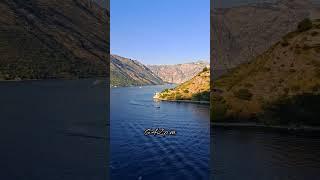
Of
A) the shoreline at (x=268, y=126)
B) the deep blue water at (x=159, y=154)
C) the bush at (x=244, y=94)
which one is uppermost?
the bush at (x=244, y=94)

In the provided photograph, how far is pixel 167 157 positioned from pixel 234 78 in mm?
125447

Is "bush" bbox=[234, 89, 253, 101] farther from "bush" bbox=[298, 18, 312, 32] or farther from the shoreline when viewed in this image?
"bush" bbox=[298, 18, 312, 32]

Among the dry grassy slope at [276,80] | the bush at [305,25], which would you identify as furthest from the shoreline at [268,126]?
the bush at [305,25]

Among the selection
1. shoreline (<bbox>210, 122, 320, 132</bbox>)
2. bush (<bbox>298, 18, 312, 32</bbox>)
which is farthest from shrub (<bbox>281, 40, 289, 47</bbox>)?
shoreline (<bbox>210, 122, 320, 132</bbox>)

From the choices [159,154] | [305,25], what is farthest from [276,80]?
[159,154]

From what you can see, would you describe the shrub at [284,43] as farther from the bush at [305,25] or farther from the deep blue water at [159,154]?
the deep blue water at [159,154]

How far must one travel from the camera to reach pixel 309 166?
73.2m

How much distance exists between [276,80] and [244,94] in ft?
55.4

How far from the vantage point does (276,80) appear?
172125 mm

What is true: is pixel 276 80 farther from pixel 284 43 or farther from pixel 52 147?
pixel 52 147

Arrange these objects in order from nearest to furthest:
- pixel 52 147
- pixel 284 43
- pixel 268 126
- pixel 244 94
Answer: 1. pixel 52 147
2. pixel 268 126
3. pixel 244 94
4. pixel 284 43

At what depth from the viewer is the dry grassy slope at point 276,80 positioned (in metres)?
160

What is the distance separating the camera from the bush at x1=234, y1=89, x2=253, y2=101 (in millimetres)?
171988

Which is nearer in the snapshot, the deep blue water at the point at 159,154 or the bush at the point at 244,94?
the deep blue water at the point at 159,154
